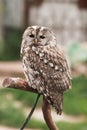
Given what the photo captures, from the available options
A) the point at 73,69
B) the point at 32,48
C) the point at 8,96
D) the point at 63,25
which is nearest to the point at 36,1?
the point at 63,25

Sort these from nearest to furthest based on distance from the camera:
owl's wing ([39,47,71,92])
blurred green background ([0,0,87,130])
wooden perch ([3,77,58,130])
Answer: wooden perch ([3,77,58,130]) < owl's wing ([39,47,71,92]) < blurred green background ([0,0,87,130])

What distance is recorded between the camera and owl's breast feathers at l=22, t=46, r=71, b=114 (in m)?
2.85

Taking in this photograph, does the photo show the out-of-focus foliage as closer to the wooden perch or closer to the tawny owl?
the tawny owl

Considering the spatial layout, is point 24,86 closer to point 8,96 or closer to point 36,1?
point 8,96

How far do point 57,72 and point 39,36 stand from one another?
0.18 m

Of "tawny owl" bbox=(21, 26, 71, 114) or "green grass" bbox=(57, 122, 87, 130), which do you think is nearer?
"tawny owl" bbox=(21, 26, 71, 114)

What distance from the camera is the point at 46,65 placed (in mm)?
2857

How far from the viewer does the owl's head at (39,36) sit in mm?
2890

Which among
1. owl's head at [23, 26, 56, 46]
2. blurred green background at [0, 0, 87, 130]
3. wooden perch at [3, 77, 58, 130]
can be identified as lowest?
blurred green background at [0, 0, 87, 130]

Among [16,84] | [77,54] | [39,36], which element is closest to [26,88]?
[16,84]

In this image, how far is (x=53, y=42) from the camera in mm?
2936

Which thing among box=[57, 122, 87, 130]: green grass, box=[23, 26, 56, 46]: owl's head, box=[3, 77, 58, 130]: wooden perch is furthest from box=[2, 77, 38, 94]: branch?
box=[57, 122, 87, 130]: green grass

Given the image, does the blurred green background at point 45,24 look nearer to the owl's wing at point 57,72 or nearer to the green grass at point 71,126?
the green grass at point 71,126

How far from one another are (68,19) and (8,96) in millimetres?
5483
